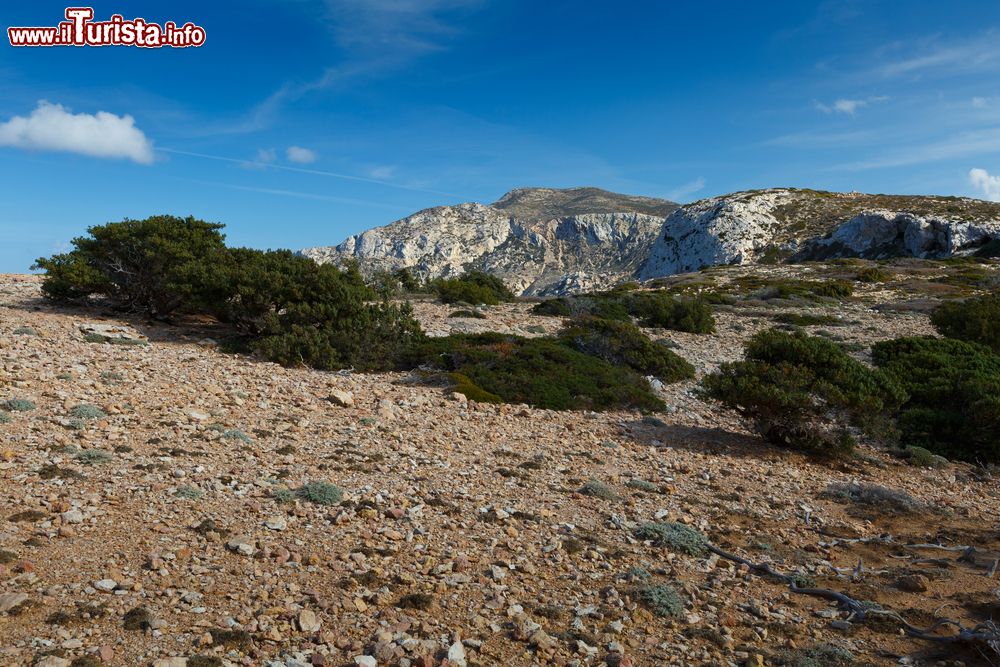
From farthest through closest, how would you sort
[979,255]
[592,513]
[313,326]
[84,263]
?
[979,255]
[84,263]
[313,326]
[592,513]

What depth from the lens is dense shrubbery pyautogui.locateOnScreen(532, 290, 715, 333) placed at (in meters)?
23.3

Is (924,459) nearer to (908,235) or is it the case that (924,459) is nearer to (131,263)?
(131,263)

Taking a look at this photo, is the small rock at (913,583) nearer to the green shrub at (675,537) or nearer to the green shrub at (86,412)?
the green shrub at (675,537)

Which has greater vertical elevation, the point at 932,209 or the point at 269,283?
the point at 932,209

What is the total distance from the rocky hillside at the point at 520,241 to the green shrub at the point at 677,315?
85.3 metres

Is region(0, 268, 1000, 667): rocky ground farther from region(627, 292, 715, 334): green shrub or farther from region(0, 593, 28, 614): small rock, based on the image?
region(627, 292, 715, 334): green shrub

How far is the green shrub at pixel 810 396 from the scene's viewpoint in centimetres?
1008

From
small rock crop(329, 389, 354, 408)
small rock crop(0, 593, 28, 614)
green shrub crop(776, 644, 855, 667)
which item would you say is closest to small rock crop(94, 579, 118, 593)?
small rock crop(0, 593, 28, 614)

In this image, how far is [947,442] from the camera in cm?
1098

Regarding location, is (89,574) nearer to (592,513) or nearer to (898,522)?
(592,513)

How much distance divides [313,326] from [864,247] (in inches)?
2691

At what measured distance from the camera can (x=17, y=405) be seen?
7883 mm

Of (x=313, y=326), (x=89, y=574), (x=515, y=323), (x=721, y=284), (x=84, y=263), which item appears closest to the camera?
(x=89, y=574)

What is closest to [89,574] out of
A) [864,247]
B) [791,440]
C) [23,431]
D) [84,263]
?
[23,431]
